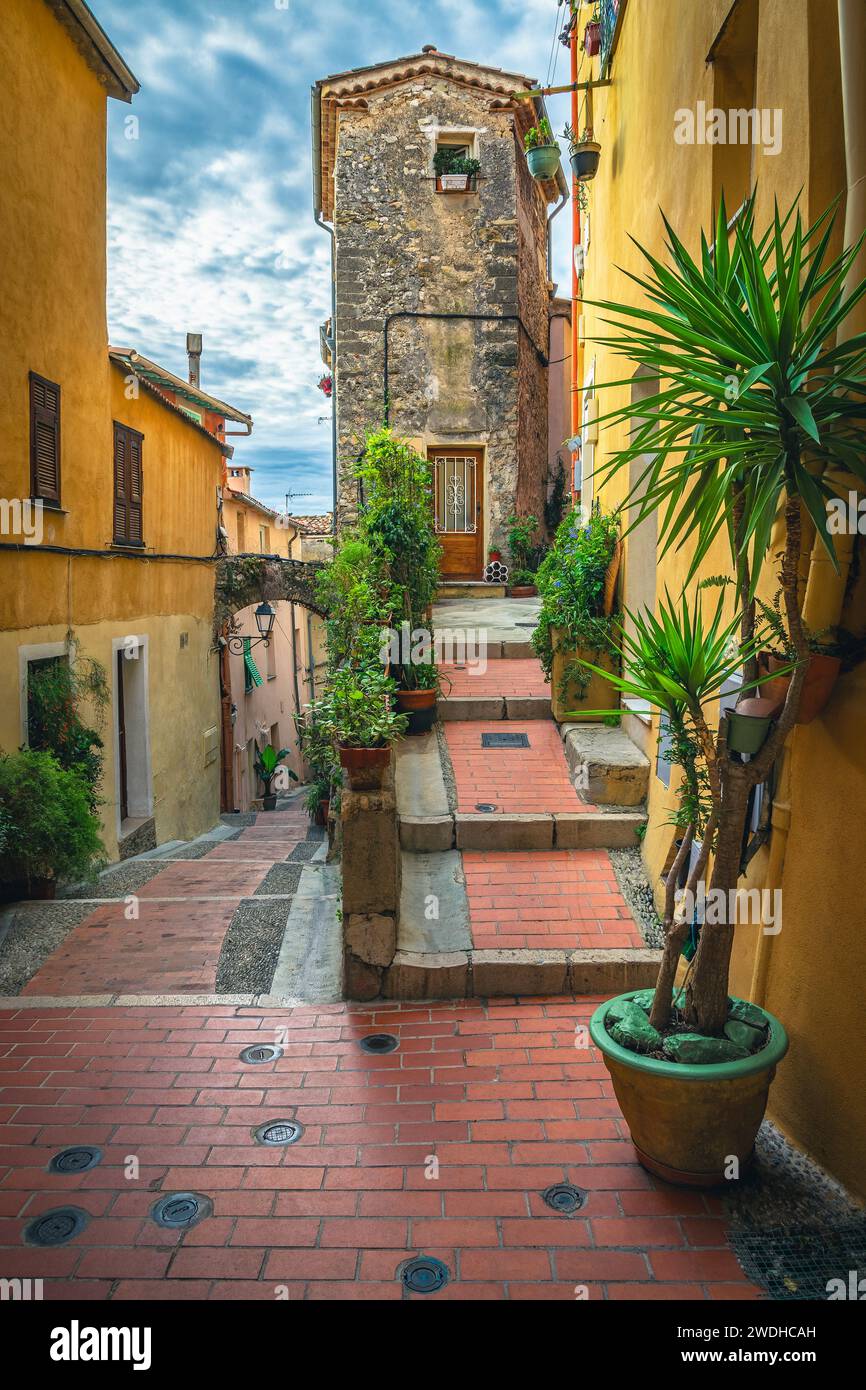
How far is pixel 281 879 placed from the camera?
675cm

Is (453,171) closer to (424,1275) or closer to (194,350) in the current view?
(194,350)

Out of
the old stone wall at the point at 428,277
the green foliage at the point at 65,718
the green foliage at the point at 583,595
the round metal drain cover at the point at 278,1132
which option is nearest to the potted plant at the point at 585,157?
the green foliage at the point at 583,595

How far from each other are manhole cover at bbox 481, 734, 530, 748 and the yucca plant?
394cm

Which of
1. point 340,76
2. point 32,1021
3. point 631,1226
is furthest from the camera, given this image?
point 340,76

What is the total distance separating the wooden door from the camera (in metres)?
14.8

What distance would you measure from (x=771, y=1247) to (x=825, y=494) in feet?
7.96

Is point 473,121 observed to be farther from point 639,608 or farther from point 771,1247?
point 771,1247

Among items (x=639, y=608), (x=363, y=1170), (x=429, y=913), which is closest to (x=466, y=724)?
(x=639, y=608)

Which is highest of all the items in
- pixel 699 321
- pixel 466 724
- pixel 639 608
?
pixel 699 321

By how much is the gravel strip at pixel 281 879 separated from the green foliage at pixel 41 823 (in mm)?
1324

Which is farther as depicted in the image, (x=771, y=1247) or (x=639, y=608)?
(x=639, y=608)

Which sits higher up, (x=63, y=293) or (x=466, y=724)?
(x=63, y=293)

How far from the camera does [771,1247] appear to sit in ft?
9.35
